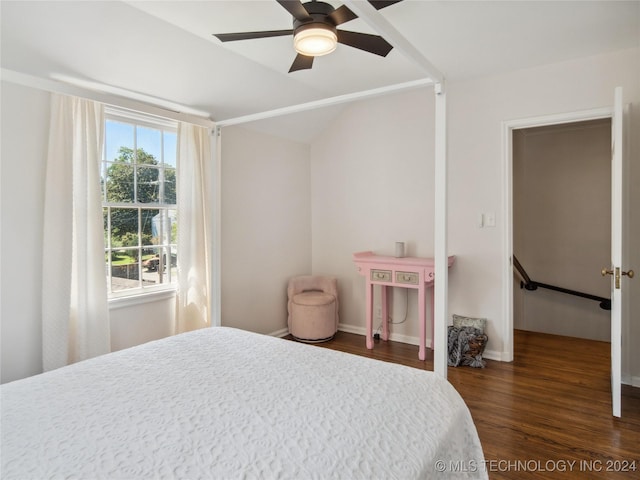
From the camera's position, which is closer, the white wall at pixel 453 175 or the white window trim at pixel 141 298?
the white window trim at pixel 141 298

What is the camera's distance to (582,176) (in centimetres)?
454

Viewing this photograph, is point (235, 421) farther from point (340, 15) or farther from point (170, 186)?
point (170, 186)

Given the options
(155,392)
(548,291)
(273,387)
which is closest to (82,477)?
(155,392)

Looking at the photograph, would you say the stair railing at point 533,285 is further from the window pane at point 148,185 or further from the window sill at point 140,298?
the window pane at point 148,185

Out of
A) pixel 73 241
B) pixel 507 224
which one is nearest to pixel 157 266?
pixel 73 241

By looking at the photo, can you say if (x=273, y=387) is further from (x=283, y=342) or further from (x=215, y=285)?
A: (x=215, y=285)

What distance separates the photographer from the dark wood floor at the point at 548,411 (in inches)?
81.5

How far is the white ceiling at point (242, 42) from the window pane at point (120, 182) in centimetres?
58

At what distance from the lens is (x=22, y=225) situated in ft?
8.09

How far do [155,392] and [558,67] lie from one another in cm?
372

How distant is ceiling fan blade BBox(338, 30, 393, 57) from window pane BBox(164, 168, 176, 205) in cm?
186

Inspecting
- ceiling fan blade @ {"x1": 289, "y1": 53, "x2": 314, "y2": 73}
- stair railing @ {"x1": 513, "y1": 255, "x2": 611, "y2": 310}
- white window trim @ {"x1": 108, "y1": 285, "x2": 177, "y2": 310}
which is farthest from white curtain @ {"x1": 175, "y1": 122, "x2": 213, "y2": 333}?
stair railing @ {"x1": 513, "y1": 255, "x2": 611, "y2": 310}

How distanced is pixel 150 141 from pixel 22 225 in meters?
1.15

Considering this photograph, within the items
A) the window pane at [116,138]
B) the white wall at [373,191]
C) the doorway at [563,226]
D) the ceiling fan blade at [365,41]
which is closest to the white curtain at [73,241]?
the window pane at [116,138]
